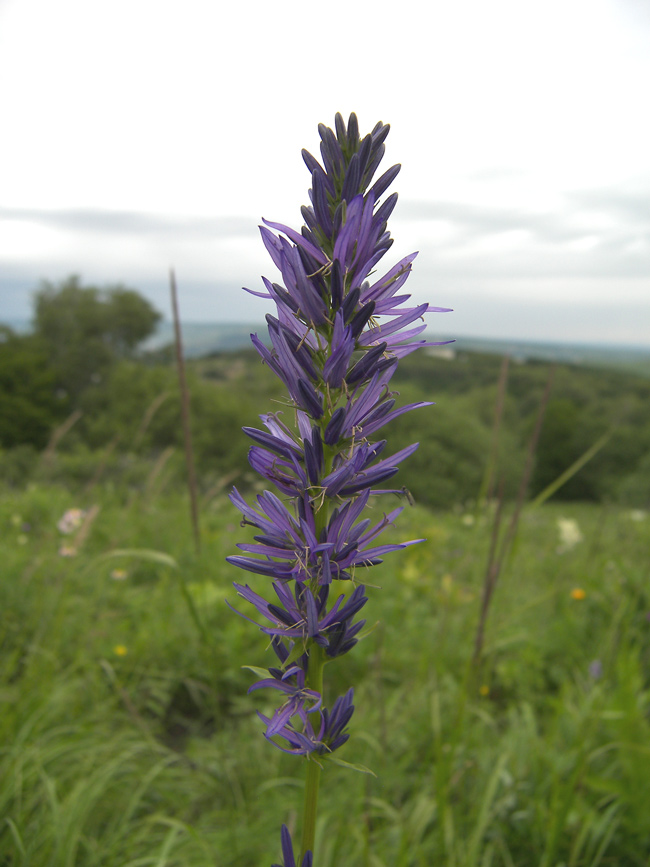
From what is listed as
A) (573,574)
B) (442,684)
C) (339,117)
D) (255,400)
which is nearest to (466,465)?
(255,400)

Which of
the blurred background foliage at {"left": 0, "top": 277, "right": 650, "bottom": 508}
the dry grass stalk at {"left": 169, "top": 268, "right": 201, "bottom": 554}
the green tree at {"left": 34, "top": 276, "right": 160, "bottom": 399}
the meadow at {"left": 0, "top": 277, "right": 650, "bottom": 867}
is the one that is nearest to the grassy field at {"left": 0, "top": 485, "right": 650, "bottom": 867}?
the meadow at {"left": 0, "top": 277, "right": 650, "bottom": 867}

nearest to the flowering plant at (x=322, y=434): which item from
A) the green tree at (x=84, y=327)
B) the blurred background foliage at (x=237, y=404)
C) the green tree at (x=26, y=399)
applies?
the blurred background foliage at (x=237, y=404)

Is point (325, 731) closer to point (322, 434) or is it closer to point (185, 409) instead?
point (322, 434)

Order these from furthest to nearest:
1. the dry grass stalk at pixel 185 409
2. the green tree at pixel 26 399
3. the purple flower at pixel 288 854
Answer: the green tree at pixel 26 399, the dry grass stalk at pixel 185 409, the purple flower at pixel 288 854

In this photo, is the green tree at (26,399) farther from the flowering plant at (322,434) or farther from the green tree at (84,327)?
the flowering plant at (322,434)

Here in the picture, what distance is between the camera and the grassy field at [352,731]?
260 centimetres

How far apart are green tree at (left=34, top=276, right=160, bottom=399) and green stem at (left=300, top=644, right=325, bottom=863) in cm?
5405

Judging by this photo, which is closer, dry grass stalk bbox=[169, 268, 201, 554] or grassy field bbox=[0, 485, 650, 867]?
dry grass stalk bbox=[169, 268, 201, 554]

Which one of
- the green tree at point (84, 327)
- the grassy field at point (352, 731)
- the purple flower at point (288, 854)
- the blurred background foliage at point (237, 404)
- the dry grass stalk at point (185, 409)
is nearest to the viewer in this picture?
the purple flower at point (288, 854)

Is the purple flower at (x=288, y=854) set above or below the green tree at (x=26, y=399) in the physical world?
above

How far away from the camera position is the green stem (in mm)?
1129

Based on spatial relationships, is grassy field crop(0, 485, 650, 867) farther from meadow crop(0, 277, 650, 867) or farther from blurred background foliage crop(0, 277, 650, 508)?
blurred background foliage crop(0, 277, 650, 508)

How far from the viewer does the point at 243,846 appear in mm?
2729

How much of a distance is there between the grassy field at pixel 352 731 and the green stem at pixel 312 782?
0.71 metres
